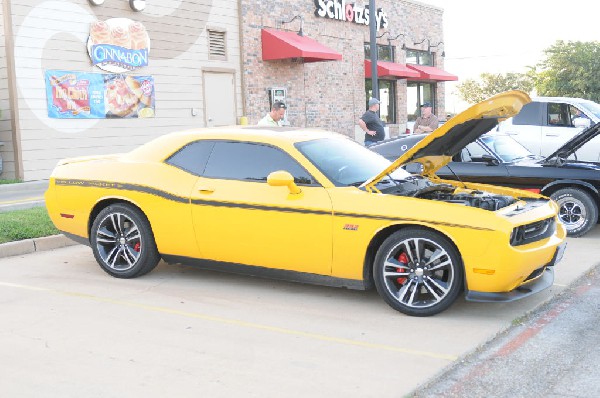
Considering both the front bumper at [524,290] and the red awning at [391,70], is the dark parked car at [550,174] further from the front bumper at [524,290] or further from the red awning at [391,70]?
the red awning at [391,70]

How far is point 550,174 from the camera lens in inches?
342

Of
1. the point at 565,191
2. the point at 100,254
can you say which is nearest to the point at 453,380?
the point at 100,254

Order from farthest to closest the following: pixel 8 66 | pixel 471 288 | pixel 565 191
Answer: pixel 8 66 → pixel 565 191 → pixel 471 288

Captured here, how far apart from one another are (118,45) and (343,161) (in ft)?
36.0

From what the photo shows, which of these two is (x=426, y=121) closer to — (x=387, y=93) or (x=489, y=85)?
(x=387, y=93)

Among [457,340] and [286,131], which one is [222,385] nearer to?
[457,340]

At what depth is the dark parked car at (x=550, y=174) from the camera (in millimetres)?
8547

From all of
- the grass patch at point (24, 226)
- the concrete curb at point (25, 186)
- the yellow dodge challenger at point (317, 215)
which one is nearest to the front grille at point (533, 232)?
the yellow dodge challenger at point (317, 215)

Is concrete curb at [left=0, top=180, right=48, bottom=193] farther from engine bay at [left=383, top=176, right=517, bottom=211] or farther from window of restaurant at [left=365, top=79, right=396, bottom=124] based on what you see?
window of restaurant at [left=365, top=79, right=396, bottom=124]

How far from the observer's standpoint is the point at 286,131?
6.44 meters

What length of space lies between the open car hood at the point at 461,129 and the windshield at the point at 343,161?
9.7 inches

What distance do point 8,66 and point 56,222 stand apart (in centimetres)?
784

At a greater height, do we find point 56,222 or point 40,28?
point 40,28

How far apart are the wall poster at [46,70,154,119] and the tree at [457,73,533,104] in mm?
62007
